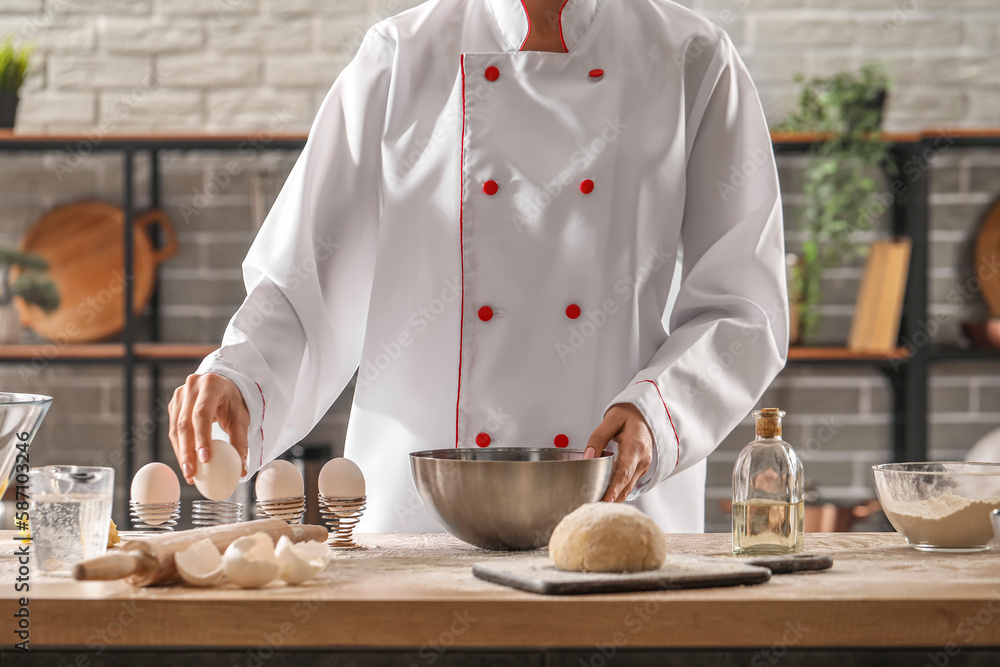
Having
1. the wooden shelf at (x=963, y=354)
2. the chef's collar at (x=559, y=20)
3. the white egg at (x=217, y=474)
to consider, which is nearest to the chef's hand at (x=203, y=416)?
the white egg at (x=217, y=474)

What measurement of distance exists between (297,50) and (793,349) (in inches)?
65.8

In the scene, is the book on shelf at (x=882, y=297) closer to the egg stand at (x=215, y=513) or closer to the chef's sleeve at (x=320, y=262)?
the chef's sleeve at (x=320, y=262)

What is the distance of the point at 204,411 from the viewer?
1.16 m

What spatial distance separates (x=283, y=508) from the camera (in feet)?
3.84

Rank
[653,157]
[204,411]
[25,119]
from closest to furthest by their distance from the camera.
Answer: [204,411]
[653,157]
[25,119]

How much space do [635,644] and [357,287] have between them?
892mm

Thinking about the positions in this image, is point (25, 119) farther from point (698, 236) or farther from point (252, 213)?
point (698, 236)

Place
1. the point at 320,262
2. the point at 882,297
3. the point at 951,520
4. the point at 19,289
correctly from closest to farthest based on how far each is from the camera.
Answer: the point at 951,520, the point at 320,262, the point at 882,297, the point at 19,289

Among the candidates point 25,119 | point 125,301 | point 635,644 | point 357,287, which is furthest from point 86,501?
point 25,119

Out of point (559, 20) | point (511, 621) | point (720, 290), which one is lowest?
point (511, 621)

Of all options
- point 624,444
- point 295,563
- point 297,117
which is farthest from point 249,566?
point 297,117

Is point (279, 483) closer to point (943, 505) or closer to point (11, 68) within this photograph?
point (943, 505)

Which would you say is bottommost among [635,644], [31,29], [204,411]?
[635,644]

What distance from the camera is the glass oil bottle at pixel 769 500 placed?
1101 millimetres
